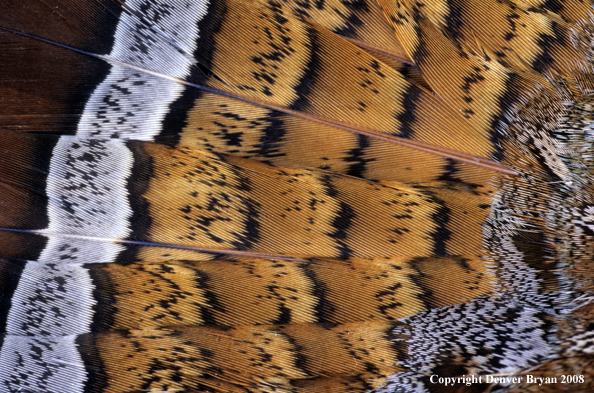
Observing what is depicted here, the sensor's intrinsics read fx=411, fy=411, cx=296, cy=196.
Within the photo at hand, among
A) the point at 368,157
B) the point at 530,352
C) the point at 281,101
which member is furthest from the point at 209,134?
the point at 530,352

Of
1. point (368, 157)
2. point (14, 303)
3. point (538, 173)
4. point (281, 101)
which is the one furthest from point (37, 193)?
point (538, 173)

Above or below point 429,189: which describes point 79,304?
below

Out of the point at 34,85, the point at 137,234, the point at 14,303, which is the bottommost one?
the point at 14,303

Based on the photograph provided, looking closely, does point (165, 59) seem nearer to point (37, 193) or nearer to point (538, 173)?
point (37, 193)

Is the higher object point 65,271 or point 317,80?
point 317,80

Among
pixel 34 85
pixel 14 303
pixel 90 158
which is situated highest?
pixel 34 85

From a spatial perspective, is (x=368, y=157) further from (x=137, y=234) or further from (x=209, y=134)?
(x=137, y=234)
